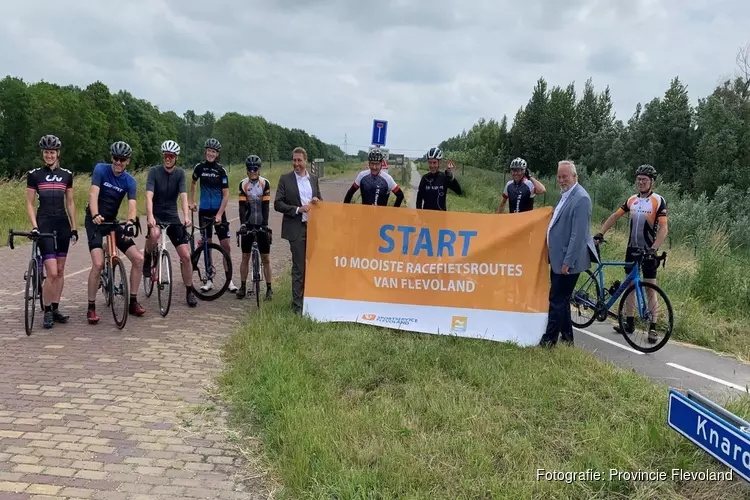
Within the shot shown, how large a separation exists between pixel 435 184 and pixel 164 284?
13.4 ft

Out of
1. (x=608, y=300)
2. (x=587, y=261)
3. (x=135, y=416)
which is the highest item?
(x=587, y=261)

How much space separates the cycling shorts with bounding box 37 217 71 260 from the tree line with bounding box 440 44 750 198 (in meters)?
39.9

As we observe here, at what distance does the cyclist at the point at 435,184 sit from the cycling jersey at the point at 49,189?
15.5 feet

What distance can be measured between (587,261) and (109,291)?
580cm

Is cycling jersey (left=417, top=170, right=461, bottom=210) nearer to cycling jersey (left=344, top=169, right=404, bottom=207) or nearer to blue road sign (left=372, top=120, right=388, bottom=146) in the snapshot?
cycling jersey (left=344, top=169, right=404, bottom=207)

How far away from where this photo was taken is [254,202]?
8.34 meters

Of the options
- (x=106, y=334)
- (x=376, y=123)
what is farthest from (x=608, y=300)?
(x=376, y=123)

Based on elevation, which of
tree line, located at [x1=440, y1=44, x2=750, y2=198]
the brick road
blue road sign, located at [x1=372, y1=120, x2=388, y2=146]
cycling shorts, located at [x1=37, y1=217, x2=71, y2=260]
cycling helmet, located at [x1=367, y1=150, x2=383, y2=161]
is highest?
tree line, located at [x1=440, y1=44, x2=750, y2=198]

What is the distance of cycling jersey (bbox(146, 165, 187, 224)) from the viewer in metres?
7.60

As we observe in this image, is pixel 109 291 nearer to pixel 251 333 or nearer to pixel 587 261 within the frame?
pixel 251 333

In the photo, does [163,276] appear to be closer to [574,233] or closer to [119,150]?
[119,150]

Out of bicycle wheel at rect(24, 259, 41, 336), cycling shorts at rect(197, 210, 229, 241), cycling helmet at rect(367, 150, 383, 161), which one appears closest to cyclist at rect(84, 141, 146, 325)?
bicycle wheel at rect(24, 259, 41, 336)

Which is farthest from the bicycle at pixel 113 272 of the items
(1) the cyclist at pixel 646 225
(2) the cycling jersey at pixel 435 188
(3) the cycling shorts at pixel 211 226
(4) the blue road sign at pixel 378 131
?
(4) the blue road sign at pixel 378 131

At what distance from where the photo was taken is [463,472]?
3652 mm
